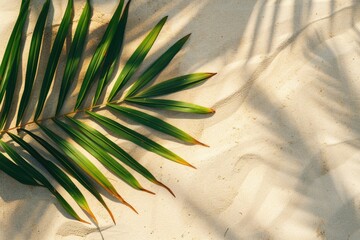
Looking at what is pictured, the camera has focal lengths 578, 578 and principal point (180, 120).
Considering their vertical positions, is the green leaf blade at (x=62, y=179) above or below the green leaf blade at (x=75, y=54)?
below

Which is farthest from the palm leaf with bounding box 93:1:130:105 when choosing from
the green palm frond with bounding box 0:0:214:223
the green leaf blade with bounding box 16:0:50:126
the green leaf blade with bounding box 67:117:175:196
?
the green leaf blade with bounding box 16:0:50:126

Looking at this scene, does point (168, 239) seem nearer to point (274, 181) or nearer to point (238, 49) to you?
point (274, 181)

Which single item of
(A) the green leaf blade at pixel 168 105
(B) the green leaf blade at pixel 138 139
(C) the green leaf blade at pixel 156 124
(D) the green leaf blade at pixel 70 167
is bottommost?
(D) the green leaf blade at pixel 70 167

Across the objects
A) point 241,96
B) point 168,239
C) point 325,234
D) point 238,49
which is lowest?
point 168,239

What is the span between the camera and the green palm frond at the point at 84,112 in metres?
1.82

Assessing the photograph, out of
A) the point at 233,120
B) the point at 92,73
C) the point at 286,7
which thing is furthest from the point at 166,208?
the point at 286,7

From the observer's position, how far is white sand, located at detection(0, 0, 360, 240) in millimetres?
1871

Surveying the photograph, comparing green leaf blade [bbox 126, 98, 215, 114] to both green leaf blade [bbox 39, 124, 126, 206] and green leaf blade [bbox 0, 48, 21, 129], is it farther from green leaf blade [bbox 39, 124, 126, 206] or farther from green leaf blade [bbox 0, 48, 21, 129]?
green leaf blade [bbox 0, 48, 21, 129]

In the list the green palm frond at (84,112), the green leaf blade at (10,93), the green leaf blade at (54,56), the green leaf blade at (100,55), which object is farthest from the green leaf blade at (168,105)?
the green leaf blade at (10,93)

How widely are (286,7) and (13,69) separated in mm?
913

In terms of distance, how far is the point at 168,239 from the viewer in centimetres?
187

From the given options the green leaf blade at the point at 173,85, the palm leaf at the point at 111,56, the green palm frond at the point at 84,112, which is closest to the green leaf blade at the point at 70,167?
the green palm frond at the point at 84,112

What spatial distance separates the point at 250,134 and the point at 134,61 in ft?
1.47

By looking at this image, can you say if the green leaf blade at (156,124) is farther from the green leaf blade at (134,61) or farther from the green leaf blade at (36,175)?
the green leaf blade at (36,175)
